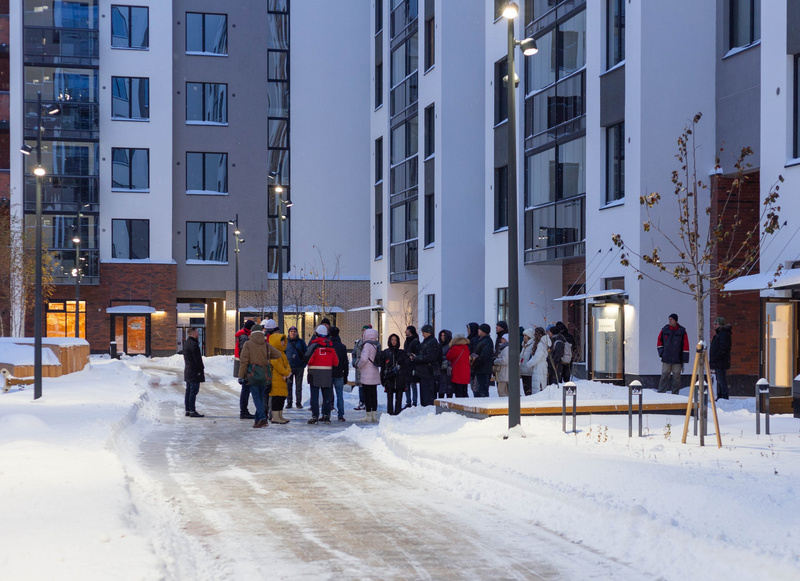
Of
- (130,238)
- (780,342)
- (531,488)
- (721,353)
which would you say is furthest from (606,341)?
(130,238)

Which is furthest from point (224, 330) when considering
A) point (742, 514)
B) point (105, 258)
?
point (742, 514)

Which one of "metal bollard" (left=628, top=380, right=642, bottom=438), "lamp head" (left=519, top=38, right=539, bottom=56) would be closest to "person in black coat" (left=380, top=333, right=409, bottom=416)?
"metal bollard" (left=628, top=380, right=642, bottom=438)

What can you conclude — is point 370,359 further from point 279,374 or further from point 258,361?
point 258,361

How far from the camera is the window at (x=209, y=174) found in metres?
56.7

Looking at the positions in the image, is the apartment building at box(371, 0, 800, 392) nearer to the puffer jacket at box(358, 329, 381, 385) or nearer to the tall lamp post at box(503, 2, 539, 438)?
the tall lamp post at box(503, 2, 539, 438)

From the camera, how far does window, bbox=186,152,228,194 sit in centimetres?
5672

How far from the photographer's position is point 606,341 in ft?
80.0

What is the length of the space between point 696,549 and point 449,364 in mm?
12746

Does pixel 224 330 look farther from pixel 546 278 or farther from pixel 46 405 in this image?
pixel 46 405

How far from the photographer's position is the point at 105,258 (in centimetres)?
5519

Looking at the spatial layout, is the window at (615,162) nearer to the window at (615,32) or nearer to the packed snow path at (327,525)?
the window at (615,32)

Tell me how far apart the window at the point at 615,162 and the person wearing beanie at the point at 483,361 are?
21.9 feet

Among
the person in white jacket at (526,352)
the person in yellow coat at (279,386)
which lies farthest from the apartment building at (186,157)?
the person in yellow coat at (279,386)

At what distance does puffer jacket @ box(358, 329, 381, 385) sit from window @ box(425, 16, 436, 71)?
887 inches
